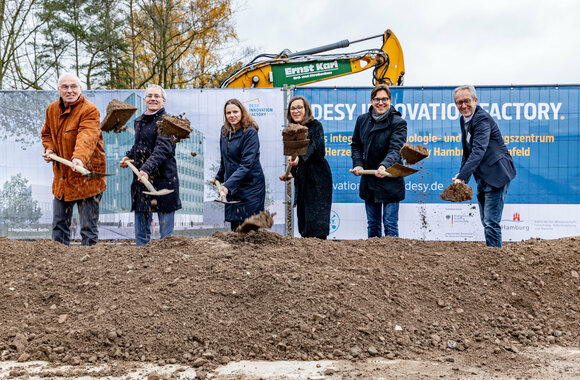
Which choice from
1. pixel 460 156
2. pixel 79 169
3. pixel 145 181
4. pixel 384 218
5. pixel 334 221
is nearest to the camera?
pixel 79 169

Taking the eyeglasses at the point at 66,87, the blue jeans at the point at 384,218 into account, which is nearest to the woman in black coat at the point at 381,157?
the blue jeans at the point at 384,218

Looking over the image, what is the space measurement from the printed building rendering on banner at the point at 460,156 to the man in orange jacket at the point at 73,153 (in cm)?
306

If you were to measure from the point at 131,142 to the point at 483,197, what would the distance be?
465 cm

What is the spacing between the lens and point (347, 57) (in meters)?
9.35

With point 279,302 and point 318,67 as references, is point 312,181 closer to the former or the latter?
point 279,302

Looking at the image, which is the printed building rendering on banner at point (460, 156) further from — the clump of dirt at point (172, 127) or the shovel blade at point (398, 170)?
the clump of dirt at point (172, 127)

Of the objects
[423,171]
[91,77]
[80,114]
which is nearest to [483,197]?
[423,171]

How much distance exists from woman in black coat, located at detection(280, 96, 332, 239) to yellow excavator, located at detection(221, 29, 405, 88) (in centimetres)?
390

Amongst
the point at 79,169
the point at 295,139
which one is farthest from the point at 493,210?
the point at 79,169

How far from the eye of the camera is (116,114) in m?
5.93

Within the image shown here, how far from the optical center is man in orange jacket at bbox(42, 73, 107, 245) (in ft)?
16.8

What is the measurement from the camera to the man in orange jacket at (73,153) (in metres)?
5.11

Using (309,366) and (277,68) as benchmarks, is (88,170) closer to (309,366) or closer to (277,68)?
(309,366)

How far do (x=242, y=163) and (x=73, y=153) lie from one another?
62.1 inches
